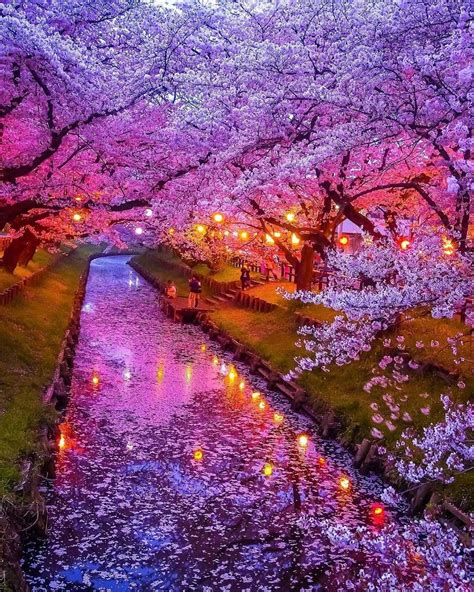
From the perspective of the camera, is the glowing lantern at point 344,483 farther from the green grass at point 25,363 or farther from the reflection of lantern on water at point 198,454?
the green grass at point 25,363

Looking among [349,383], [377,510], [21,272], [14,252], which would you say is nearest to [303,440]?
[349,383]

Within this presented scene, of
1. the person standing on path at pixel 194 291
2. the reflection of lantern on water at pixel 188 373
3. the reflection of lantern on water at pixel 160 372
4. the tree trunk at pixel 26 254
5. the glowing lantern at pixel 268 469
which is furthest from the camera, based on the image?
the tree trunk at pixel 26 254

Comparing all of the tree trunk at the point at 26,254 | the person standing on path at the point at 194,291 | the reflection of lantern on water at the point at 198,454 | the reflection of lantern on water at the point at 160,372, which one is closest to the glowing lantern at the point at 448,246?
the reflection of lantern on water at the point at 198,454

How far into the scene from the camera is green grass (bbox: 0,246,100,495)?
12.7m

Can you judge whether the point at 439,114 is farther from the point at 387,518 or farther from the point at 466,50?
the point at 387,518

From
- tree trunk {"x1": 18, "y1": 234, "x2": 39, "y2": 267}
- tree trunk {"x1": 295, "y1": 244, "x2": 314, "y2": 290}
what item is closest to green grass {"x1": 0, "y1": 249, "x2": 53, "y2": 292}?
tree trunk {"x1": 18, "y1": 234, "x2": 39, "y2": 267}

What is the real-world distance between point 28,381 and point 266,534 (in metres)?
9.19

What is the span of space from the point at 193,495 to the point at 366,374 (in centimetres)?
845

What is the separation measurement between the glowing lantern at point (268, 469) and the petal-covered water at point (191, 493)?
2cm

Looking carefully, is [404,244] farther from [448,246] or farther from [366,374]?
[448,246]

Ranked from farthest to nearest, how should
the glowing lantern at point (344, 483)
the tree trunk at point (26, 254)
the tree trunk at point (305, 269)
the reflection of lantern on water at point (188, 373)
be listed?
the tree trunk at point (26, 254), the tree trunk at point (305, 269), the reflection of lantern on water at point (188, 373), the glowing lantern at point (344, 483)

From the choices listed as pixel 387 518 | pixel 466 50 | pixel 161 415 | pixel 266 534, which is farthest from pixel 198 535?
pixel 466 50

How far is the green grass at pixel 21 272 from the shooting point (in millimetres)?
31234

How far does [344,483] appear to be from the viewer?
1420cm
